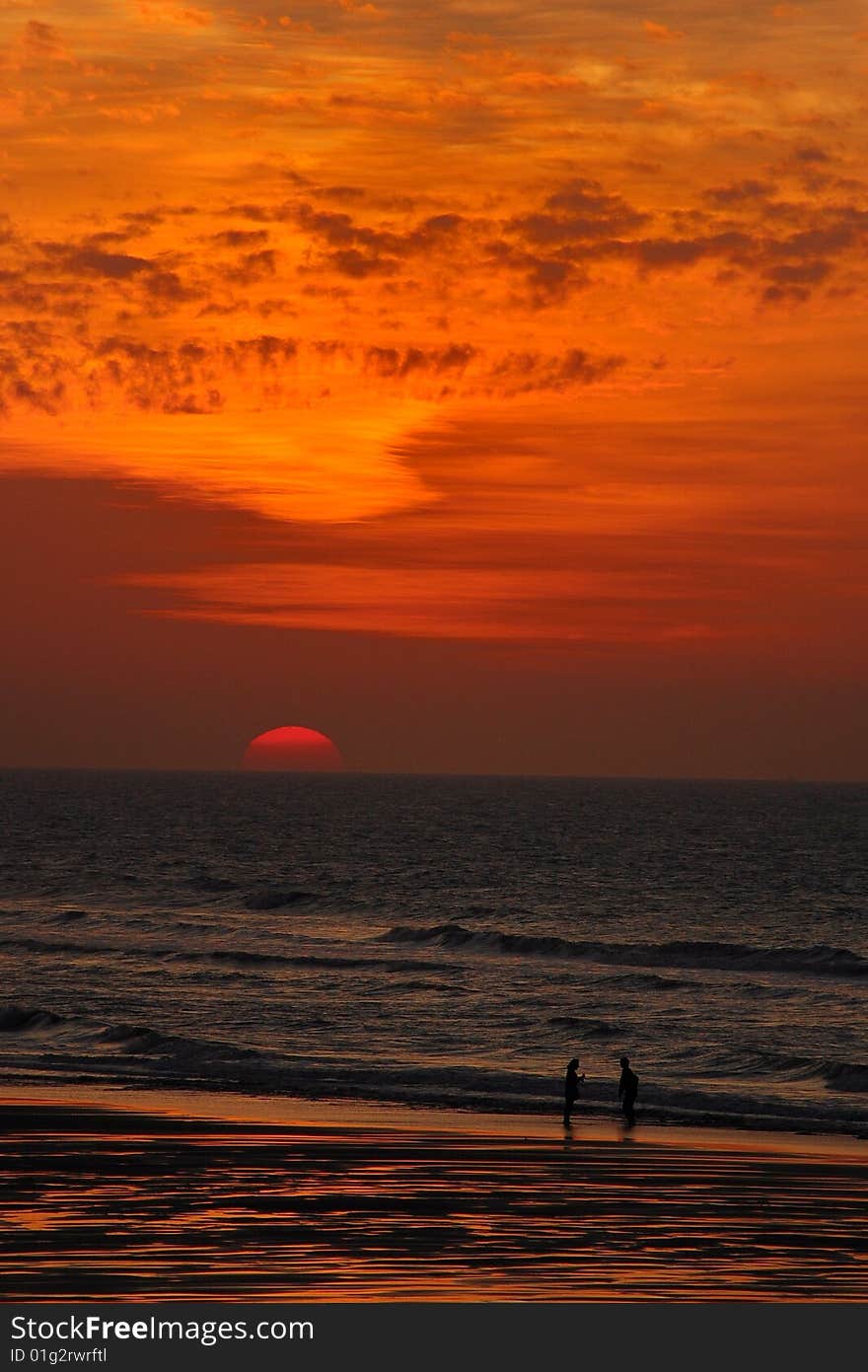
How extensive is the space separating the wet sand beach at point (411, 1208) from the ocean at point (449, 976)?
14.6ft

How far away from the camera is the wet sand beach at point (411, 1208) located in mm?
18812

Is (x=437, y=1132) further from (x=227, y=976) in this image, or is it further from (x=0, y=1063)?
(x=227, y=976)

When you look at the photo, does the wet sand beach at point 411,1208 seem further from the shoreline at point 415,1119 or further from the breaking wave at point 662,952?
the breaking wave at point 662,952

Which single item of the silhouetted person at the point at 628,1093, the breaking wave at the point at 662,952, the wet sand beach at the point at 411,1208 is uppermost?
the breaking wave at the point at 662,952

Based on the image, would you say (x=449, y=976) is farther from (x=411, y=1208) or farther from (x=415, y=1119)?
(x=411, y=1208)

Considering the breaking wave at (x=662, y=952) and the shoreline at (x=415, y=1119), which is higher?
the breaking wave at (x=662, y=952)

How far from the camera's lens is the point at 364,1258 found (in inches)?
782

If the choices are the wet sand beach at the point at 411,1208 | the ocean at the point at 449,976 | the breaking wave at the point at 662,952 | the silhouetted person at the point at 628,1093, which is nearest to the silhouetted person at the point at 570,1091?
the wet sand beach at the point at 411,1208

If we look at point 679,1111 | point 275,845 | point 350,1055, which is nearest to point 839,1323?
point 679,1111

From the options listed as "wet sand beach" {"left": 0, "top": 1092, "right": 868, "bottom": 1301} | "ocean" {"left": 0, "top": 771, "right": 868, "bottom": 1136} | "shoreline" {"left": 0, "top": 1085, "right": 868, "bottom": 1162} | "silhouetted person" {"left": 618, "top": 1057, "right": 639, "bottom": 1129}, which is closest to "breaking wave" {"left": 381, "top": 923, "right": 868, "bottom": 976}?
"ocean" {"left": 0, "top": 771, "right": 868, "bottom": 1136}

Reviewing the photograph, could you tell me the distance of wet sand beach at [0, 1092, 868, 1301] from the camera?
18.8m

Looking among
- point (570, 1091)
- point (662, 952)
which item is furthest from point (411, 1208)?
point (662, 952)

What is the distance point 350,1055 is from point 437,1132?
1106 centimetres

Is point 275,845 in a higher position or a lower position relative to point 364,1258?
higher
